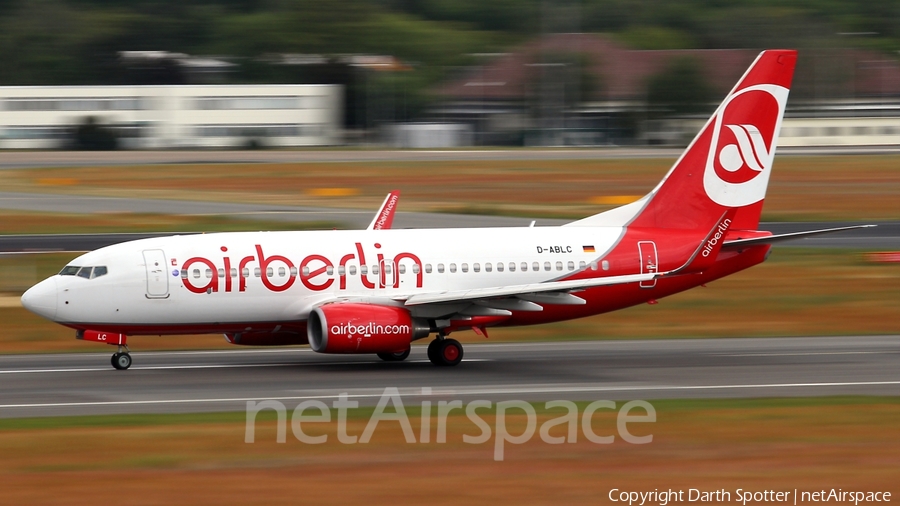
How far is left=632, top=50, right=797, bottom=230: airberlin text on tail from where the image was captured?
96.5ft

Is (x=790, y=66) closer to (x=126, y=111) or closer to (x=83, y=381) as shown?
(x=83, y=381)

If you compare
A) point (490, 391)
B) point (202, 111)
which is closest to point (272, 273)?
point (490, 391)

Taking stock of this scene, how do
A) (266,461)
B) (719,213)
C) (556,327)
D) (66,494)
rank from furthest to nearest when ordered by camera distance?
1. (556,327)
2. (719,213)
3. (266,461)
4. (66,494)

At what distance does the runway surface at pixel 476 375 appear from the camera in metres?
22.3

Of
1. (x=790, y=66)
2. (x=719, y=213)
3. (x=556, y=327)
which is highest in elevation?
(x=790, y=66)

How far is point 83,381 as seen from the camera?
2453cm

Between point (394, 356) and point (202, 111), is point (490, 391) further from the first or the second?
point (202, 111)

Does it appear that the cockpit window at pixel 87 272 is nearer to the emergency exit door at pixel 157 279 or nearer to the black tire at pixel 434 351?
the emergency exit door at pixel 157 279

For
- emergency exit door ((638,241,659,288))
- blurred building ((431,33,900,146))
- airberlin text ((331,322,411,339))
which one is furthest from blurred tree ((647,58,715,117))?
airberlin text ((331,322,411,339))

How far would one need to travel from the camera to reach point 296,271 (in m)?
26.6

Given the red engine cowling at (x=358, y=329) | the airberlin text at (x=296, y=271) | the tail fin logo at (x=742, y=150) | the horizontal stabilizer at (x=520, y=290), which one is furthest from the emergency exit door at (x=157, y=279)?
the tail fin logo at (x=742, y=150)

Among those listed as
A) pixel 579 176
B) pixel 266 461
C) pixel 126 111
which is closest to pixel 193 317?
pixel 266 461

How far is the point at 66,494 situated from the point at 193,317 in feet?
38.3

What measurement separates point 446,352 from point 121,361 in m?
7.47
